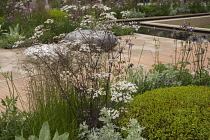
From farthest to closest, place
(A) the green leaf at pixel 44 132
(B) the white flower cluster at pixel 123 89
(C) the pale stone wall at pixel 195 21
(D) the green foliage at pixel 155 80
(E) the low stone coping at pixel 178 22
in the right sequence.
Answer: (C) the pale stone wall at pixel 195 21, (E) the low stone coping at pixel 178 22, (D) the green foliage at pixel 155 80, (B) the white flower cluster at pixel 123 89, (A) the green leaf at pixel 44 132

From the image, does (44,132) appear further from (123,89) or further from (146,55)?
(146,55)

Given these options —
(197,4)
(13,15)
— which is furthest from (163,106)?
(197,4)

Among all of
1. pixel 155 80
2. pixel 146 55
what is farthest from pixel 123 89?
pixel 146 55

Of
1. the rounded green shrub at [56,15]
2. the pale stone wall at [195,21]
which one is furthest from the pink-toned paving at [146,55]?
the pale stone wall at [195,21]

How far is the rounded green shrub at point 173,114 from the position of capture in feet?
7.68

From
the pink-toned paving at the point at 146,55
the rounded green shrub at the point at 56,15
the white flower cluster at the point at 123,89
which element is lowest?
the pink-toned paving at the point at 146,55

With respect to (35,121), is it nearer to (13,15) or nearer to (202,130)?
(202,130)

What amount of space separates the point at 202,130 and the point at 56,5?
55.9 feet

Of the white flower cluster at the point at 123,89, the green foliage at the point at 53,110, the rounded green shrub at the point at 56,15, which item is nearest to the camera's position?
the white flower cluster at the point at 123,89

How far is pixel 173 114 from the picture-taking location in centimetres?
255

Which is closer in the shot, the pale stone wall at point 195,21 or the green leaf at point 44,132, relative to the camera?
the green leaf at point 44,132

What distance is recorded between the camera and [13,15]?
11.3 meters

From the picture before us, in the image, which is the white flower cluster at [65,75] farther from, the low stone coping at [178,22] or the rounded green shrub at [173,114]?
the low stone coping at [178,22]

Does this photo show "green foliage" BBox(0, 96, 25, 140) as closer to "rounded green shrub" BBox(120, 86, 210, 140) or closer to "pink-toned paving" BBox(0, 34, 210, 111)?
"rounded green shrub" BBox(120, 86, 210, 140)
